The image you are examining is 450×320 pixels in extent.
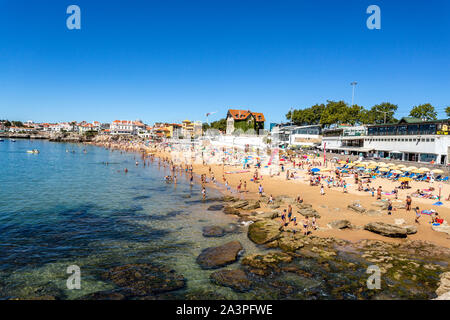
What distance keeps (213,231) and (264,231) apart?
3.83 m

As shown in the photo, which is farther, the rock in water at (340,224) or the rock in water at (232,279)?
the rock in water at (340,224)

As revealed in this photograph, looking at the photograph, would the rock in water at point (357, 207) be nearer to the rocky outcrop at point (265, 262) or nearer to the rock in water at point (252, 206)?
the rock in water at point (252, 206)

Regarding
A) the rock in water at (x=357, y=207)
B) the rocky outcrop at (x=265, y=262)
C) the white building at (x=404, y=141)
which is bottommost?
the rocky outcrop at (x=265, y=262)

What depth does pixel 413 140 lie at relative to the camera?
40.6 metres

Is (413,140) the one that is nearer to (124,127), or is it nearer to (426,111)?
(426,111)

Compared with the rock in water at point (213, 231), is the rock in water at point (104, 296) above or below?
below

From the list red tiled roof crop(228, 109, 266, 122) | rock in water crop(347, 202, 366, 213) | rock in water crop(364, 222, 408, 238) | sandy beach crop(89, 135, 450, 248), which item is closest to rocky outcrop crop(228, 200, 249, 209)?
sandy beach crop(89, 135, 450, 248)

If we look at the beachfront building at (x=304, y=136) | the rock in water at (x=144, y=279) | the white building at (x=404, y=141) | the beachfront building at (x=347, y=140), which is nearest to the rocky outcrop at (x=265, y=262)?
the rock in water at (x=144, y=279)

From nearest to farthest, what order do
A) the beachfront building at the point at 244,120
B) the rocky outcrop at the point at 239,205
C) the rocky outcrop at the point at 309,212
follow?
the rocky outcrop at the point at 309,212 < the rocky outcrop at the point at 239,205 < the beachfront building at the point at 244,120

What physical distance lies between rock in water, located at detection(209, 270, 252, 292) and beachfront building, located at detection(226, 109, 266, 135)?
Answer: 81.1 metres

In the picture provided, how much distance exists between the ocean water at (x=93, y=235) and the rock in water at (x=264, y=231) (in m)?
0.67

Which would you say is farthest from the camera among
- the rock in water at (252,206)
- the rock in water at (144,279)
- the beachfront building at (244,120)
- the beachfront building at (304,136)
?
the beachfront building at (244,120)

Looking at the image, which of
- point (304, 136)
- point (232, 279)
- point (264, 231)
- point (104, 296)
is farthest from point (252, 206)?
Result: point (304, 136)

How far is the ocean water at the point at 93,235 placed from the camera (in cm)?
1246
